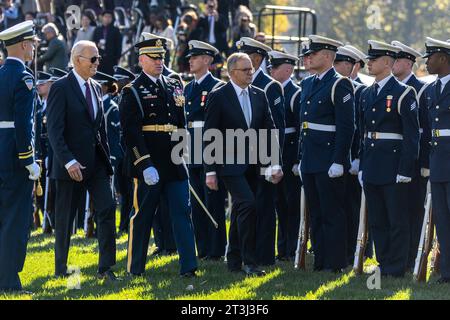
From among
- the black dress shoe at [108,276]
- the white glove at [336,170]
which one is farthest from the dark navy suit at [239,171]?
the black dress shoe at [108,276]

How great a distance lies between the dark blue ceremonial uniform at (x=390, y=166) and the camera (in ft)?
36.9

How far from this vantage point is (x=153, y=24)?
2211 centimetres

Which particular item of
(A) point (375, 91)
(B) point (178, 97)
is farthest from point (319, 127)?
(B) point (178, 97)

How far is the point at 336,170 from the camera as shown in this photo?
11.6 metres

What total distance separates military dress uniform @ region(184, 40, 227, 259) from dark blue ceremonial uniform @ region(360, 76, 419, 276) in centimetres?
231

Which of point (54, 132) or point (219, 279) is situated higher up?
point (54, 132)

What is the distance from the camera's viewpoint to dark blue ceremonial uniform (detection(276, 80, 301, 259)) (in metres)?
13.3

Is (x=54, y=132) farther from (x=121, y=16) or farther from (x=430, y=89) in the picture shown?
(x=121, y=16)

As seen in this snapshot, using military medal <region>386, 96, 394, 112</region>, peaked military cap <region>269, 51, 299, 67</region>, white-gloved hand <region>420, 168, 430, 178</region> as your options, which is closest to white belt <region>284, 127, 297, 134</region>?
peaked military cap <region>269, 51, 299, 67</region>

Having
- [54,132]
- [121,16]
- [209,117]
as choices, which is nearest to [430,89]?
[209,117]

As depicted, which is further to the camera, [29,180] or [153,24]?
[153,24]
